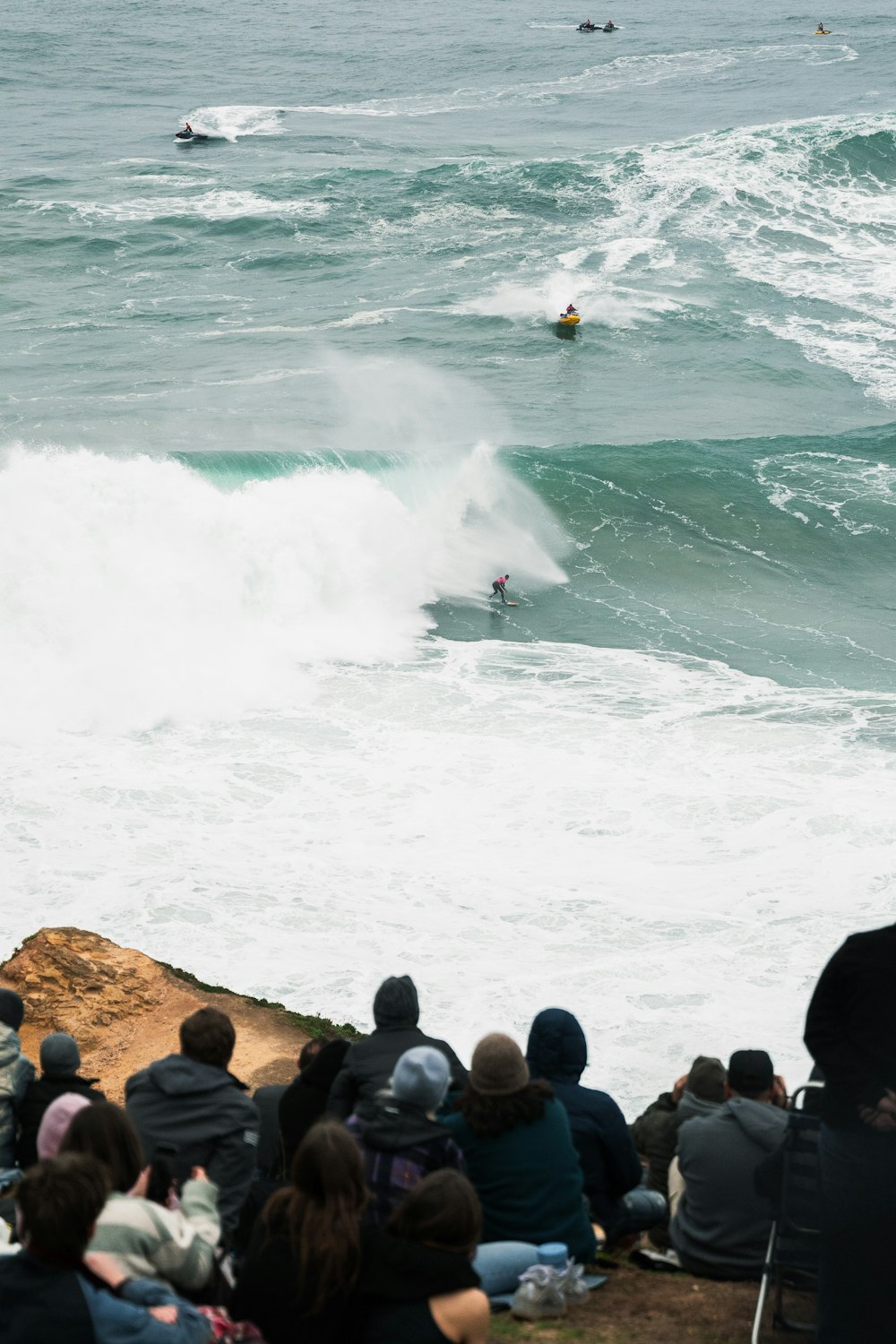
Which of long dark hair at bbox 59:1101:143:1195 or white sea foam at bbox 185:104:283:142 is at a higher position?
white sea foam at bbox 185:104:283:142

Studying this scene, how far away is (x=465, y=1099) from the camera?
514 cm

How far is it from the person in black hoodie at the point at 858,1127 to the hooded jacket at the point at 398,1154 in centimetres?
Answer: 120

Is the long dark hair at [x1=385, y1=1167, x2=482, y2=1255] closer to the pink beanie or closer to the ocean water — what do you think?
the pink beanie

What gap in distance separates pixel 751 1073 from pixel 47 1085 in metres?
2.77

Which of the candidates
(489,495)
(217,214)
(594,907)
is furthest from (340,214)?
(594,907)

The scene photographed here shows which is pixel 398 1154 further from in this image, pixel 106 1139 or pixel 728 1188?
pixel 728 1188

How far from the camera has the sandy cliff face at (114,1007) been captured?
392 inches

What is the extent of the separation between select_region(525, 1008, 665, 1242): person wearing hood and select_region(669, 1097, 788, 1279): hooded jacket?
0.24m

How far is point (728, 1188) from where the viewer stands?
5602 millimetres

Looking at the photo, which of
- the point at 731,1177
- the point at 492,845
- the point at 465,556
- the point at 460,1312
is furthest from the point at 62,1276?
the point at 465,556

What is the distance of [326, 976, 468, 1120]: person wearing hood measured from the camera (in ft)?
18.1

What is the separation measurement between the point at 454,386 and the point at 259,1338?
1235 inches

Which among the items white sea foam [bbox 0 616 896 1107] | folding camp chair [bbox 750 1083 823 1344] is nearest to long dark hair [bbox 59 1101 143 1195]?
folding camp chair [bbox 750 1083 823 1344]

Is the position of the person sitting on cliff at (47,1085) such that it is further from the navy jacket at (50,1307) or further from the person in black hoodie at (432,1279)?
the person in black hoodie at (432,1279)
